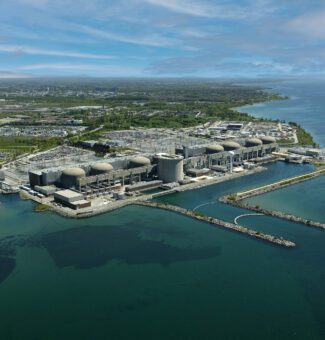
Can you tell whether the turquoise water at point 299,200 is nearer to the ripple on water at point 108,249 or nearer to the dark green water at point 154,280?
the dark green water at point 154,280

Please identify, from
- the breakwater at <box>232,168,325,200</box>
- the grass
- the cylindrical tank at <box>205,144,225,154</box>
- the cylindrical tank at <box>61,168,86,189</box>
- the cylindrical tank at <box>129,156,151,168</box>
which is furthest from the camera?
the cylindrical tank at <box>205,144,225,154</box>

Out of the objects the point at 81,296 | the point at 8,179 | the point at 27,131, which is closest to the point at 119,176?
the point at 8,179

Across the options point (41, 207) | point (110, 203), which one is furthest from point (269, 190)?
point (41, 207)

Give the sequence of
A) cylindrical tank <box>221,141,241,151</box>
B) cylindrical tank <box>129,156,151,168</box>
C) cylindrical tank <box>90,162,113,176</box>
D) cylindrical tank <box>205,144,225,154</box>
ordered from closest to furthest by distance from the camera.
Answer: cylindrical tank <box>90,162,113,176</box> < cylindrical tank <box>129,156,151,168</box> < cylindrical tank <box>205,144,225,154</box> < cylindrical tank <box>221,141,241,151</box>

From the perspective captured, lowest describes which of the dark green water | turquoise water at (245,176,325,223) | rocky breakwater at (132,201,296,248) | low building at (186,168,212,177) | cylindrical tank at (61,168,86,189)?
the dark green water

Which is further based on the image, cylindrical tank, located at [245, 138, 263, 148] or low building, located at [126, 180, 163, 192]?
cylindrical tank, located at [245, 138, 263, 148]

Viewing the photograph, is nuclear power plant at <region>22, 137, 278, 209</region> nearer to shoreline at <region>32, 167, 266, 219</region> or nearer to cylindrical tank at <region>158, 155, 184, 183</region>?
cylindrical tank at <region>158, 155, 184, 183</region>

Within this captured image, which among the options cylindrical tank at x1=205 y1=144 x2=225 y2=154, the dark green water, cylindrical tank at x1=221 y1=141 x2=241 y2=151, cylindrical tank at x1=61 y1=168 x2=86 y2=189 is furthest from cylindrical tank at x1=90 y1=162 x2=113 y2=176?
cylindrical tank at x1=221 y1=141 x2=241 y2=151

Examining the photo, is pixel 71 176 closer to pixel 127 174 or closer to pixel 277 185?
pixel 127 174
